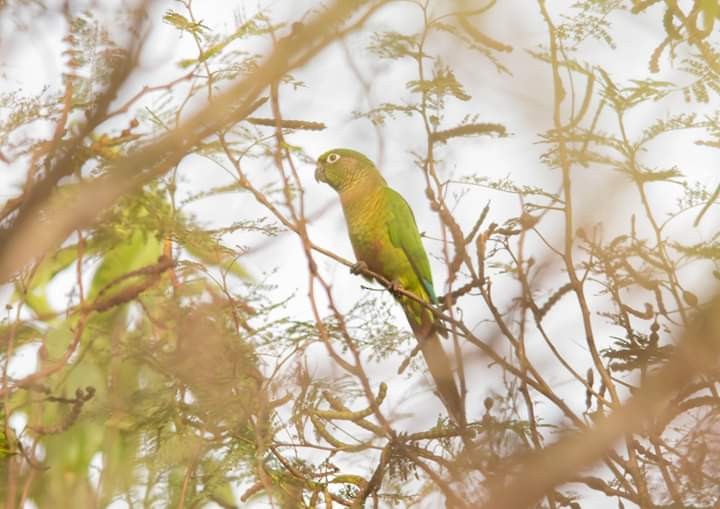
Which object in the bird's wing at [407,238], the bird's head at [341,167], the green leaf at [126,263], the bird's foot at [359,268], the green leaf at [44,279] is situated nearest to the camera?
the green leaf at [44,279]

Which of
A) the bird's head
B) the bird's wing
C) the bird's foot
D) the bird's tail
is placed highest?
the bird's head

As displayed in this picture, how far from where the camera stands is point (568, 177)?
5.66 ft

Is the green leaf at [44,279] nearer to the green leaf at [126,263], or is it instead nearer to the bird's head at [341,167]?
the green leaf at [126,263]

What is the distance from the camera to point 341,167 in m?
4.39

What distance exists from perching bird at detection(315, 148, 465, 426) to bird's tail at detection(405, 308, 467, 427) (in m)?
1.44

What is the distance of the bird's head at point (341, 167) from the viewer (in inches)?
172

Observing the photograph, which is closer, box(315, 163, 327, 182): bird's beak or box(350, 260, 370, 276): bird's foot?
box(350, 260, 370, 276): bird's foot

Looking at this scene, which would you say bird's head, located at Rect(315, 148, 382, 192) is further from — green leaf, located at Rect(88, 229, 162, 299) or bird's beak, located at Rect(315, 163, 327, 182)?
green leaf, located at Rect(88, 229, 162, 299)

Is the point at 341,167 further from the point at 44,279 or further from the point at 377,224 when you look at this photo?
the point at 44,279

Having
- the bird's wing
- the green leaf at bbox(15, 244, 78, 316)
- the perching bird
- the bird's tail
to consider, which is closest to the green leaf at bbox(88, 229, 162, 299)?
the green leaf at bbox(15, 244, 78, 316)

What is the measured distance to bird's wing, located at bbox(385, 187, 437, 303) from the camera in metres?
3.94

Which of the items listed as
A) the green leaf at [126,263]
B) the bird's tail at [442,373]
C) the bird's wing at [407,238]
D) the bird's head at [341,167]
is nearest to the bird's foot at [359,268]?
the bird's tail at [442,373]

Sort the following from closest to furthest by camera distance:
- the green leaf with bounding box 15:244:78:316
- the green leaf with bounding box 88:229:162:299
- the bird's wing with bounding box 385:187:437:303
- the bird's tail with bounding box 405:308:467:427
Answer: the bird's tail with bounding box 405:308:467:427 < the green leaf with bounding box 15:244:78:316 < the green leaf with bounding box 88:229:162:299 < the bird's wing with bounding box 385:187:437:303

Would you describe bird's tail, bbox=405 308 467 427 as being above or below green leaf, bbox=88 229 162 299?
below
